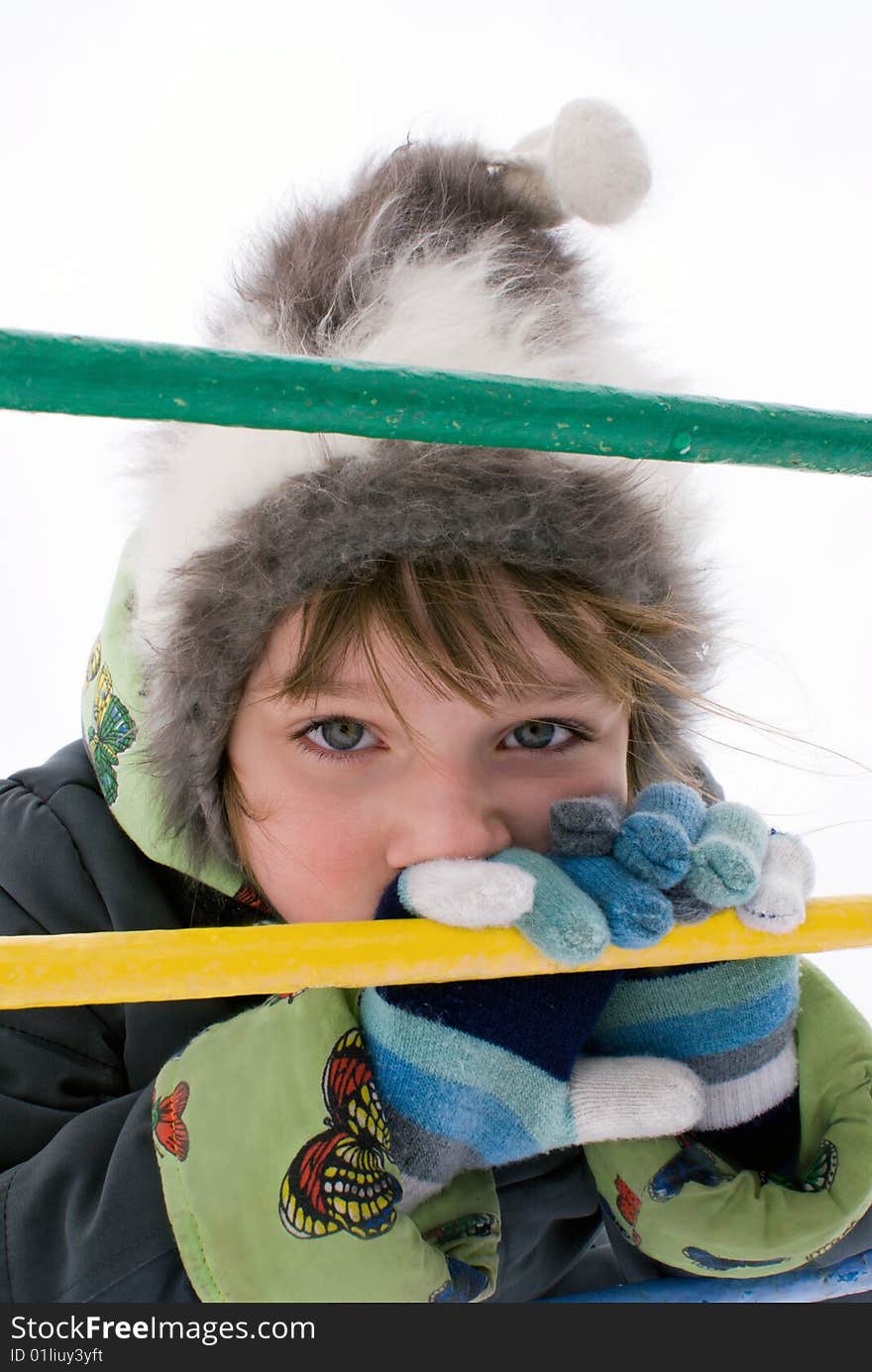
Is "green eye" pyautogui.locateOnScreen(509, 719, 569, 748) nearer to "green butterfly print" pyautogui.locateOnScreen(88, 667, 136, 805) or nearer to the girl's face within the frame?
the girl's face

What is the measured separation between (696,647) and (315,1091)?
39 centimetres

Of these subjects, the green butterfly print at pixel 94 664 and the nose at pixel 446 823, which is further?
the green butterfly print at pixel 94 664

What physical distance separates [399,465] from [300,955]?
0.29 m

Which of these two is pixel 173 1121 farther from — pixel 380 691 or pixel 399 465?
pixel 399 465

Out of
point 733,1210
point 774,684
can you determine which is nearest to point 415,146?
point 774,684

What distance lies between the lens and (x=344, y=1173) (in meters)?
0.55

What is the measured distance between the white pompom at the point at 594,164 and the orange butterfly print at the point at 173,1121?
65cm

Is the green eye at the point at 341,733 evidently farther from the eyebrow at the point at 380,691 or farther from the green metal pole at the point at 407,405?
the green metal pole at the point at 407,405

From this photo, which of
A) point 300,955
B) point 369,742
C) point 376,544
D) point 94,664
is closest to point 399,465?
point 376,544

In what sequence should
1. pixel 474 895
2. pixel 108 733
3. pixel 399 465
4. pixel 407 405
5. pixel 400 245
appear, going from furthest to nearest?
pixel 108 733
pixel 400 245
pixel 399 465
pixel 474 895
pixel 407 405

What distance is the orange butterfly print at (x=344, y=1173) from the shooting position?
55 centimetres

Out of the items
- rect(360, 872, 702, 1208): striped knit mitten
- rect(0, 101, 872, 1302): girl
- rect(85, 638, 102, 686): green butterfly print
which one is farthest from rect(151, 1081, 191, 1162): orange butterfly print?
rect(85, 638, 102, 686): green butterfly print

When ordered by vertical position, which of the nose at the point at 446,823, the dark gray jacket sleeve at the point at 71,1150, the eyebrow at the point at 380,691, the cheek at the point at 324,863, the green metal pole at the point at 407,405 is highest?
the green metal pole at the point at 407,405

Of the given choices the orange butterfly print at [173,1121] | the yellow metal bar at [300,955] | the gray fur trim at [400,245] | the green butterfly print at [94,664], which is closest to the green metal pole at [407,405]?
the yellow metal bar at [300,955]
